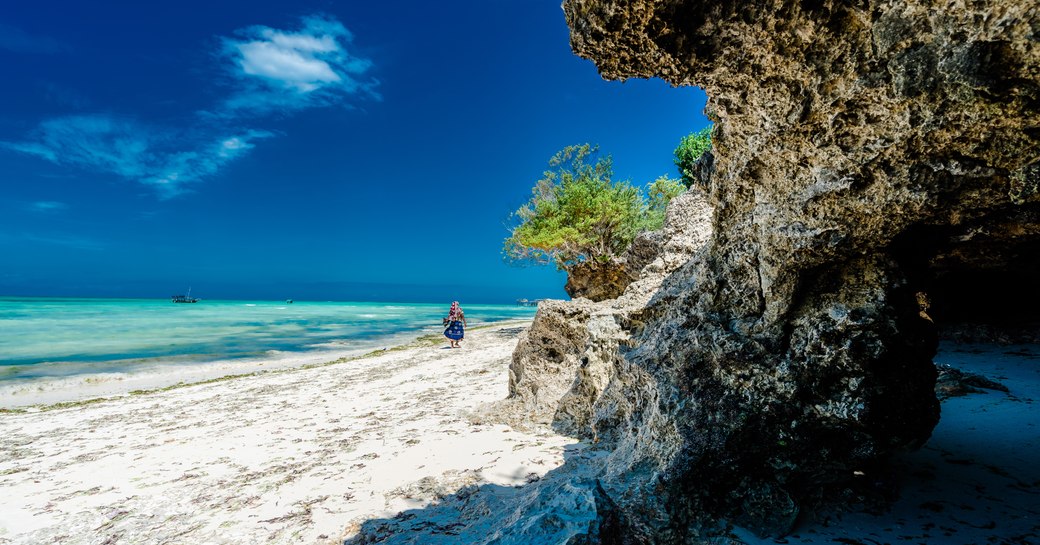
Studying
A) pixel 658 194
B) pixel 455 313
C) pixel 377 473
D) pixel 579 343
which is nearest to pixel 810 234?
pixel 579 343

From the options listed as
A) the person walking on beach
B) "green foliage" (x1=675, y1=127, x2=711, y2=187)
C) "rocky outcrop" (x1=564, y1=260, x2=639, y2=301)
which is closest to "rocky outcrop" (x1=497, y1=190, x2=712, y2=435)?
"rocky outcrop" (x1=564, y1=260, x2=639, y2=301)

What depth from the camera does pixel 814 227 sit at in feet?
7.28

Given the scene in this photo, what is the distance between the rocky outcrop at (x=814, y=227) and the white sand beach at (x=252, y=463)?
1921 millimetres

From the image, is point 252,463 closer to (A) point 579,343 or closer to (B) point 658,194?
(A) point 579,343

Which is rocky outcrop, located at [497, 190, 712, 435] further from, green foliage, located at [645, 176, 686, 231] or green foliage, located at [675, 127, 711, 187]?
green foliage, located at [675, 127, 711, 187]

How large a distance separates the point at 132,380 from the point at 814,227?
1730 cm

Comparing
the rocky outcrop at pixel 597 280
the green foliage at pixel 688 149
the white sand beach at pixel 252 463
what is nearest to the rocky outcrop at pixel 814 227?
the white sand beach at pixel 252 463

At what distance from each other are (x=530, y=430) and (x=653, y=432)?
248 cm

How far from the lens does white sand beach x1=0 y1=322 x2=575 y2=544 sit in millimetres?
3881

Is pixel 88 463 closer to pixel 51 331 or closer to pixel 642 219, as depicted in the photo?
pixel 642 219

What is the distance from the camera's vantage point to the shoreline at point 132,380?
1053 centimetres

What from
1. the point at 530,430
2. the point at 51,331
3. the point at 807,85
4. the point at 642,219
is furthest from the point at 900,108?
the point at 51,331

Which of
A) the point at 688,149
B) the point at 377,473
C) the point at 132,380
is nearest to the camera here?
the point at 377,473

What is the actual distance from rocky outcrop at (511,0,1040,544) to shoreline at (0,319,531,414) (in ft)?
44.2
